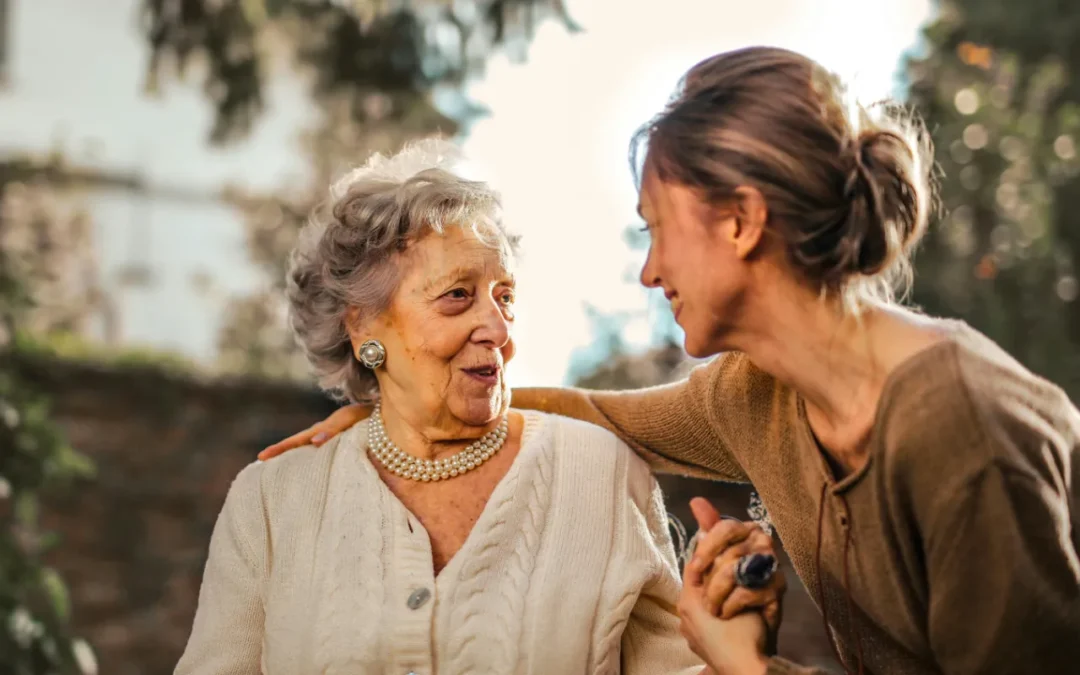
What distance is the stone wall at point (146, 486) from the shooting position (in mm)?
6531

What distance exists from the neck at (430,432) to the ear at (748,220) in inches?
29.8

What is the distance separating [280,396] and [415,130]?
2.32m

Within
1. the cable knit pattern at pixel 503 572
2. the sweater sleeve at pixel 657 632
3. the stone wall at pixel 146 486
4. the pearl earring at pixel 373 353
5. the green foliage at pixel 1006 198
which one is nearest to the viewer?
the cable knit pattern at pixel 503 572

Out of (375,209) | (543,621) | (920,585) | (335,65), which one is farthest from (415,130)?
(920,585)

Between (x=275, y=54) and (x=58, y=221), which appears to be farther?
(x=58, y=221)

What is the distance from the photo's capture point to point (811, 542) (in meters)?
2.06

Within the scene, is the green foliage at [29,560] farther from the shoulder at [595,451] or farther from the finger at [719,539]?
the finger at [719,539]

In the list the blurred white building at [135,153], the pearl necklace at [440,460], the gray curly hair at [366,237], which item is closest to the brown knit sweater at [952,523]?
the pearl necklace at [440,460]

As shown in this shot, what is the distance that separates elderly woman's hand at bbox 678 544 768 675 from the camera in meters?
1.92

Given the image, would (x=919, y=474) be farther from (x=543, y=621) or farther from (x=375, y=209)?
(x=375, y=209)

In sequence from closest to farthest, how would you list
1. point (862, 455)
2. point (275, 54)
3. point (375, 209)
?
point (862, 455) → point (375, 209) → point (275, 54)

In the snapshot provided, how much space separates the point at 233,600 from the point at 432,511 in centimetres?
42

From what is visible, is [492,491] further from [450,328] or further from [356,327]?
[356,327]

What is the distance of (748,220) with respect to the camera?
1835mm
